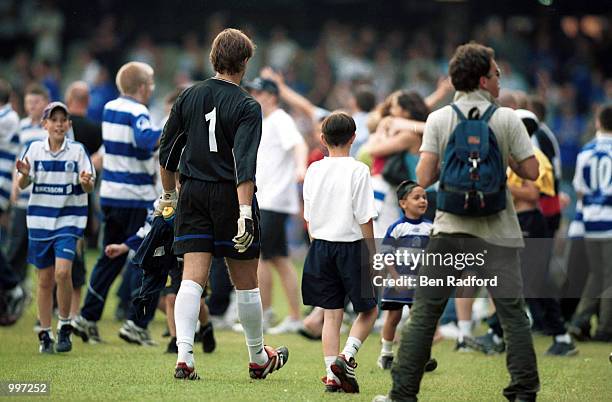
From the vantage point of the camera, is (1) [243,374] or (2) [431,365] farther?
(2) [431,365]

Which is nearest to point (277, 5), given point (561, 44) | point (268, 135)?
point (561, 44)

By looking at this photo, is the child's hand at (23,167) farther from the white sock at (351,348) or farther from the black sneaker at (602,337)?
the black sneaker at (602,337)

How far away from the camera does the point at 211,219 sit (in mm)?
7520

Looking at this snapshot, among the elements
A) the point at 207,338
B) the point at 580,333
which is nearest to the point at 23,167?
the point at 207,338

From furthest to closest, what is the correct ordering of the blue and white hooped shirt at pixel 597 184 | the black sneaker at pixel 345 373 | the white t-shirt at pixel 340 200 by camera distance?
the blue and white hooped shirt at pixel 597 184 < the white t-shirt at pixel 340 200 < the black sneaker at pixel 345 373

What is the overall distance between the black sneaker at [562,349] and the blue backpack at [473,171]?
141 inches

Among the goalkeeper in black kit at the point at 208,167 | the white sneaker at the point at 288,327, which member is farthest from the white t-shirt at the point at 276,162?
the goalkeeper in black kit at the point at 208,167

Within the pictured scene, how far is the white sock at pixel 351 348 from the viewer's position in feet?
24.9

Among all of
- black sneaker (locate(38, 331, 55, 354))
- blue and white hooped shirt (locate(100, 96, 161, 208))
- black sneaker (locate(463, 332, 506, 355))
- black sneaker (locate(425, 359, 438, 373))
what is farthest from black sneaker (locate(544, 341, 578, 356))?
black sneaker (locate(38, 331, 55, 354))

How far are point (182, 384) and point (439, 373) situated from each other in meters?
2.09

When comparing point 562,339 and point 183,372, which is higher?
point 183,372

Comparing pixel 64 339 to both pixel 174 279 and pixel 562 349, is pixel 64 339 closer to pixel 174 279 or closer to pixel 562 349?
pixel 174 279

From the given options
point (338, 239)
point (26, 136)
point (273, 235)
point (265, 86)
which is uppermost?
point (265, 86)

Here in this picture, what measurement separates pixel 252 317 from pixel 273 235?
372 cm
